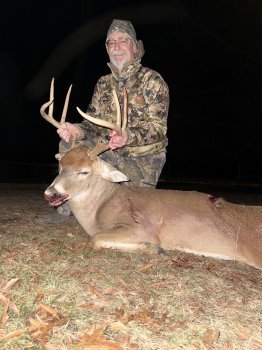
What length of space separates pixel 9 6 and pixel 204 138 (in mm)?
26049

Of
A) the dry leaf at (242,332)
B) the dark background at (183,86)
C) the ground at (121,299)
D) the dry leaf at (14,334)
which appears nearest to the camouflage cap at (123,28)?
the ground at (121,299)

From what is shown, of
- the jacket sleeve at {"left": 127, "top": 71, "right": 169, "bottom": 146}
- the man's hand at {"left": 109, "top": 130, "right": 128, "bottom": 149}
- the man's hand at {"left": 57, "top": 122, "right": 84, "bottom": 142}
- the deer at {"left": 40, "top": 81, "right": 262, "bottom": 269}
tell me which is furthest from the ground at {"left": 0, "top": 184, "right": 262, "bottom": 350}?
the jacket sleeve at {"left": 127, "top": 71, "right": 169, "bottom": 146}

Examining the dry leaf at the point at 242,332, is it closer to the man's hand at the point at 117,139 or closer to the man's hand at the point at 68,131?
the man's hand at the point at 117,139

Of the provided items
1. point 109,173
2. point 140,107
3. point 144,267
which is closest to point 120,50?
point 140,107

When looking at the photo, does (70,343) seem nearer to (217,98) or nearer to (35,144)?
(217,98)

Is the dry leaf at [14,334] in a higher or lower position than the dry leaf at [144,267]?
higher

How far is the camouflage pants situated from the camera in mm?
5520

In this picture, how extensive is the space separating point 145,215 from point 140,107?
1.70 metres

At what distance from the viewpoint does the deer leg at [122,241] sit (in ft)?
14.0

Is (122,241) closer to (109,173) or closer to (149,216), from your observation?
(149,216)

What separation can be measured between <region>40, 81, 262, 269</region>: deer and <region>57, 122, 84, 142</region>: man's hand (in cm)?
21

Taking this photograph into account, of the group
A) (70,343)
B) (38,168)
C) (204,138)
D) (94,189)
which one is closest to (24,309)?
(70,343)

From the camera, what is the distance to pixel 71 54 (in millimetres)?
32844

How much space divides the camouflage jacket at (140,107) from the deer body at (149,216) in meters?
0.73
